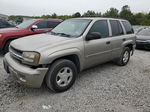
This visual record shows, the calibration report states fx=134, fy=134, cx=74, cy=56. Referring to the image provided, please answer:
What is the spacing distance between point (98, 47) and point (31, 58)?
1810 mm

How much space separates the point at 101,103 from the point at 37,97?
4.38 feet

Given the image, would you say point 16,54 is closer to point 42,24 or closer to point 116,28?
point 116,28

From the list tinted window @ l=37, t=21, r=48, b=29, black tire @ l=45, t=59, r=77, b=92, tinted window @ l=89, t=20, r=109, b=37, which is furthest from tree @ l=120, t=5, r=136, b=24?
black tire @ l=45, t=59, r=77, b=92

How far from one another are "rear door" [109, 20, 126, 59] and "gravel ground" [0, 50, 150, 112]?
874 millimetres

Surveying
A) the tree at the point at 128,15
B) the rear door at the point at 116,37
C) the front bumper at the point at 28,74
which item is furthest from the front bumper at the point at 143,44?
the tree at the point at 128,15

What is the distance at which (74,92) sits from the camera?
10.0 feet

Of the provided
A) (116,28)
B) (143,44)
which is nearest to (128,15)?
(143,44)

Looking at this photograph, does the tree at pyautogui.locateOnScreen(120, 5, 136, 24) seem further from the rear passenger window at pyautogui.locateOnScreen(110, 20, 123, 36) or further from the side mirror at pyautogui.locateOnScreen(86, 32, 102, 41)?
the side mirror at pyautogui.locateOnScreen(86, 32, 102, 41)

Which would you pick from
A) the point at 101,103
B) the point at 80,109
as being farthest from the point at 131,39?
the point at 80,109

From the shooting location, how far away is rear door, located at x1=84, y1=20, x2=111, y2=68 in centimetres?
338

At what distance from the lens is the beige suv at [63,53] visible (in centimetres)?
→ 256

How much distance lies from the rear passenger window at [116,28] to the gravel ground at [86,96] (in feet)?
4.61

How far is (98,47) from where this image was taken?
3.58 meters

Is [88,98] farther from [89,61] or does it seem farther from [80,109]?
[89,61]
